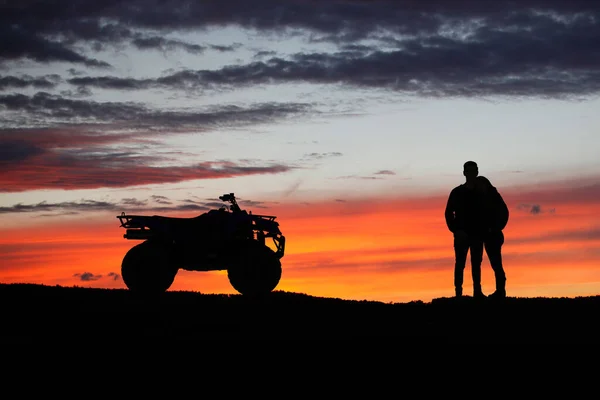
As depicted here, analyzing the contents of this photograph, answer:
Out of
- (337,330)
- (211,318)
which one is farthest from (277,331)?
(211,318)

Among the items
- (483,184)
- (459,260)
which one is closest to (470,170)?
(483,184)

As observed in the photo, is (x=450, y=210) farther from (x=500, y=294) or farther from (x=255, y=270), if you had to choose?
(x=255, y=270)

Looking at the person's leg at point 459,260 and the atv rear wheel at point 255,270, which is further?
the atv rear wheel at point 255,270

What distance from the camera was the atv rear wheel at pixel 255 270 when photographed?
934 inches

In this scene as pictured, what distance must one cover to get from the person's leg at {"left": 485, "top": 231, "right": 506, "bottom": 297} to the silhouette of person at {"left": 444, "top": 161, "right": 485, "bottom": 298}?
1.11 feet

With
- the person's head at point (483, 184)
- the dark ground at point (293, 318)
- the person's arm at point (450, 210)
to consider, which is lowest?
the dark ground at point (293, 318)

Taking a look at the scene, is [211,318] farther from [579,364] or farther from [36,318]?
[579,364]

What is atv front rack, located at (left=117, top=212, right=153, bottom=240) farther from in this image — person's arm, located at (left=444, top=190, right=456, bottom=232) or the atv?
person's arm, located at (left=444, top=190, right=456, bottom=232)

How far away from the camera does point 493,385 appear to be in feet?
36.4

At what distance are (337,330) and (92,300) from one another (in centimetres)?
708

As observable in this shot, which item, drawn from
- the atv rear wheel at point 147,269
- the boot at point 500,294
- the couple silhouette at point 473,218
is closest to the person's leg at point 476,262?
the couple silhouette at point 473,218

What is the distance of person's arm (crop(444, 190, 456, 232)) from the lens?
18.5m

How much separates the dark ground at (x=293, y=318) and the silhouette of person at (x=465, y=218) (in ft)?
3.38

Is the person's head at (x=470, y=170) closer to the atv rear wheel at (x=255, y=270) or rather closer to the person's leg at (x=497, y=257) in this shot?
the person's leg at (x=497, y=257)
